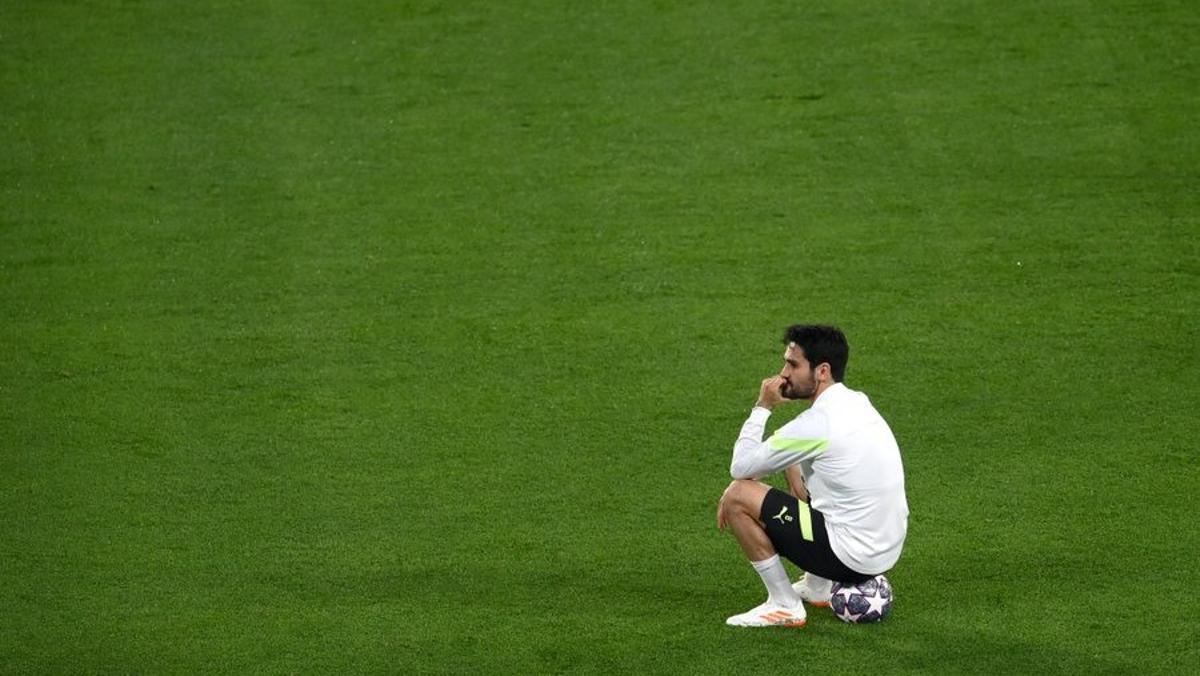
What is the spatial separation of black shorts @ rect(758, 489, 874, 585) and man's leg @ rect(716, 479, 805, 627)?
1.4 inches

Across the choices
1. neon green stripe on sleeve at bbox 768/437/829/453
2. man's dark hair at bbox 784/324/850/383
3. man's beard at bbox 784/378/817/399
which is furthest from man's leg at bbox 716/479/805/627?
man's dark hair at bbox 784/324/850/383

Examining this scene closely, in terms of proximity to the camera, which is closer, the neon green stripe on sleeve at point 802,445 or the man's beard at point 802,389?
the neon green stripe on sleeve at point 802,445

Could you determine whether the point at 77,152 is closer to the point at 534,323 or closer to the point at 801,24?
the point at 534,323

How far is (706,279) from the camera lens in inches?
371

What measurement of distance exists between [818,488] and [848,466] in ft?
0.65

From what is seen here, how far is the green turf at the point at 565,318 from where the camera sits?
6336 mm

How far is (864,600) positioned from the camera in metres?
6.09

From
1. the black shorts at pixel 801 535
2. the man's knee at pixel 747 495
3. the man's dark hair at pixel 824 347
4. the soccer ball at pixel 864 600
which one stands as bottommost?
the soccer ball at pixel 864 600

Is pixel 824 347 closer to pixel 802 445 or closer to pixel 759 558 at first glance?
pixel 802 445

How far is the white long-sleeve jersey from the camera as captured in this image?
591 cm

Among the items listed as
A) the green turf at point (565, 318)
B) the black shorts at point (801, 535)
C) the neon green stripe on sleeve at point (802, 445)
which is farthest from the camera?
the green turf at point (565, 318)

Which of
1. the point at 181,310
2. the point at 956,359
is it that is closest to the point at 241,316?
the point at 181,310

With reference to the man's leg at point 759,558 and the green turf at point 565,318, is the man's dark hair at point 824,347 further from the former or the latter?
the green turf at point 565,318

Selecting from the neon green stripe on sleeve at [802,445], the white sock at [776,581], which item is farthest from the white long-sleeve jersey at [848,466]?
the white sock at [776,581]
